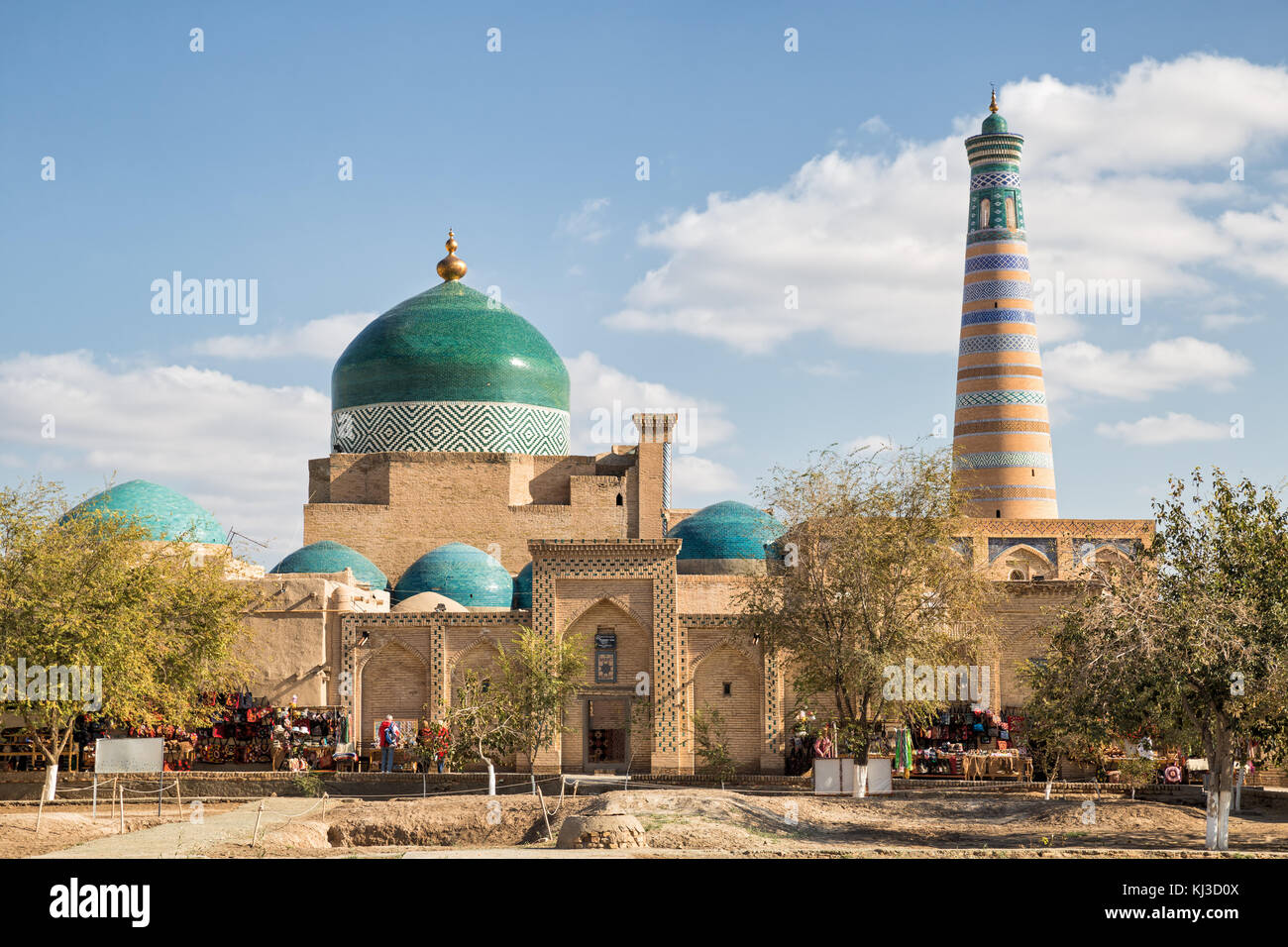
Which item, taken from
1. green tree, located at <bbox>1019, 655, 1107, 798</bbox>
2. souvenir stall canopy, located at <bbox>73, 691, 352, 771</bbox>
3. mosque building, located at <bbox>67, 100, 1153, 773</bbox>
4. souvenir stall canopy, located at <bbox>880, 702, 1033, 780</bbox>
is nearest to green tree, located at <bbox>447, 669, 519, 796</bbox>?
mosque building, located at <bbox>67, 100, 1153, 773</bbox>

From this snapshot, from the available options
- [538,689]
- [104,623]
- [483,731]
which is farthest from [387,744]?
[104,623]

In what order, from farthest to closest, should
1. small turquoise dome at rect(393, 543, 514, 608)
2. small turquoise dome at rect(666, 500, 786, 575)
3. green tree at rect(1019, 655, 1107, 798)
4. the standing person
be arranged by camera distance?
small turquoise dome at rect(666, 500, 786, 575) → small turquoise dome at rect(393, 543, 514, 608) → the standing person → green tree at rect(1019, 655, 1107, 798)

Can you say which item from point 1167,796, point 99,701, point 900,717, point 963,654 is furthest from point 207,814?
point 1167,796

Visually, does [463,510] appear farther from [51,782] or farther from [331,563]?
[51,782]

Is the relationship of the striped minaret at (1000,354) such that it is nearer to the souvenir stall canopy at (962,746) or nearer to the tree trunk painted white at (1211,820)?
A: the souvenir stall canopy at (962,746)

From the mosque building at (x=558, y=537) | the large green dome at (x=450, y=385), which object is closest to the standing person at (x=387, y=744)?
the mosque building at (x=558, y=537)

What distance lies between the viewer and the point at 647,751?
76.0 feet

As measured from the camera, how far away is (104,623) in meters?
20.1

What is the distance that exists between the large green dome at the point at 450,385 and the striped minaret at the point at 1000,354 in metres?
9.88

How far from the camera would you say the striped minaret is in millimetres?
35000

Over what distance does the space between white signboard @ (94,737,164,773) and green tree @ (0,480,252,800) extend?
235cm

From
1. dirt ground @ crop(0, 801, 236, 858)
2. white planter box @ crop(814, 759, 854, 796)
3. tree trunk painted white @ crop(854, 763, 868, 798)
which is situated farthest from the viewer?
white planter box @ crop(814, 759, 854, 796)

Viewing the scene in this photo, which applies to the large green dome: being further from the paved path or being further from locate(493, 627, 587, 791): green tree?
the paved path

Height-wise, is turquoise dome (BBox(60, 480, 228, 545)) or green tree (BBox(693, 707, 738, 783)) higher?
turquoise dome (BBox(60, 480, 228, 545))
